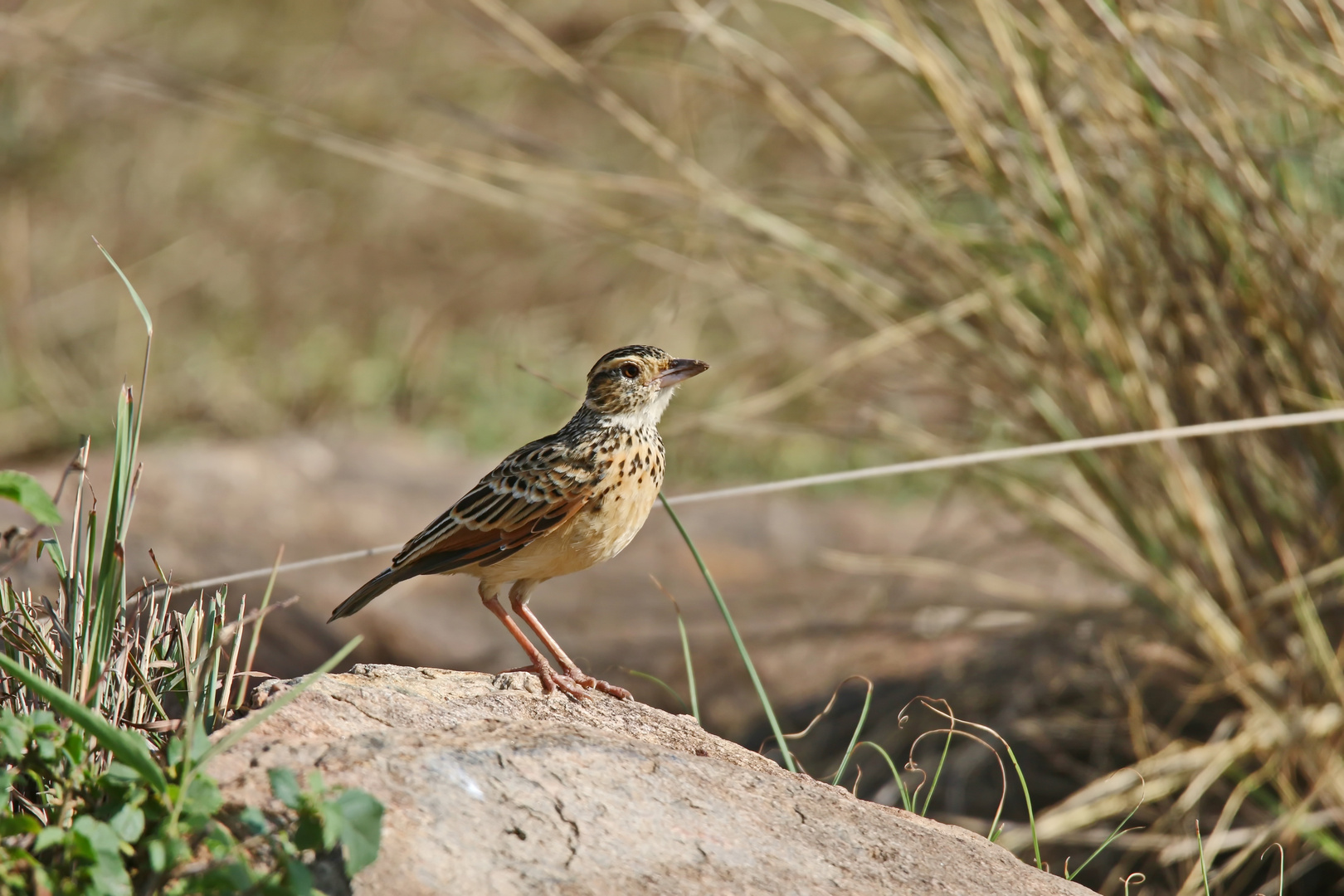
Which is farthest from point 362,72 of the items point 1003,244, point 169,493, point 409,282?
point 1003,244

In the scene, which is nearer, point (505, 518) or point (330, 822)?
point (330, 822)

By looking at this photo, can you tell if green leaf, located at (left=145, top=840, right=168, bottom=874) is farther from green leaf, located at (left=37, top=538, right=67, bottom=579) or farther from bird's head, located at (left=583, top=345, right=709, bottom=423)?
bird's head, located at (left=583, top=345, right=709, bottom=423)

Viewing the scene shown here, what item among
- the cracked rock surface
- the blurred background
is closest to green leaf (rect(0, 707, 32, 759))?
the cracked rock surface

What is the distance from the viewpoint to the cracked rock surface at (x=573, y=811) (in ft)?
7.02

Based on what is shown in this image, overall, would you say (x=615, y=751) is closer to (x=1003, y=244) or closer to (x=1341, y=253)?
(x=1003, y=244)

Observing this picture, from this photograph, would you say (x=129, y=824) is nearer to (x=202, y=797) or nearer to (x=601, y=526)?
(x=202, y=797)

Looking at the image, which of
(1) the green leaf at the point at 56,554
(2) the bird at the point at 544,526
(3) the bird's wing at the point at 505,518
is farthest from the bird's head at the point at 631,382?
(1) the green leaf at the point at 56,554

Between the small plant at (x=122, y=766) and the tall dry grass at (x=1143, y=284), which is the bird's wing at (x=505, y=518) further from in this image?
the tall dry grass at (x=1143, y=284)

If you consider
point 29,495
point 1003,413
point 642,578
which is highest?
point 29,495

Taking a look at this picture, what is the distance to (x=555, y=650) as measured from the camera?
128 inches

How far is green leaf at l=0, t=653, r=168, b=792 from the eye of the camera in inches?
75.1

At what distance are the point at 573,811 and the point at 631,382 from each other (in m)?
1.52

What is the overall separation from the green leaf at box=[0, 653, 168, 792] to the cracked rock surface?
0.63ft

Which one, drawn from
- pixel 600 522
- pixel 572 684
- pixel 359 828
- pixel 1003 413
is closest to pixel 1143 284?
pixel 1003 413
